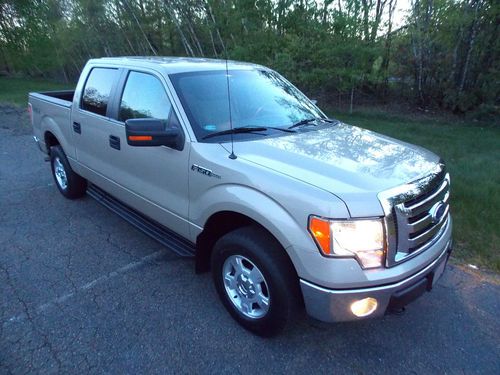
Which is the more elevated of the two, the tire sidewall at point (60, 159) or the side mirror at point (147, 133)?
the side mirror at point (147, 133)

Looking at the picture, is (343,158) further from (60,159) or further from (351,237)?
(60,159)

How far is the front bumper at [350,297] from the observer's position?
83.0 inches

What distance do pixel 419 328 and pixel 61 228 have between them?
372cm

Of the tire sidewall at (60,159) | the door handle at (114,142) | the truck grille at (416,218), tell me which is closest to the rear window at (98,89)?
→ the door handle at (114,142)

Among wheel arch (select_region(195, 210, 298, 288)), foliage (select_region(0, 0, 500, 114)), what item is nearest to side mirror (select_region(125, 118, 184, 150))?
wheel arch (select_region(195, 210, 298, 288))

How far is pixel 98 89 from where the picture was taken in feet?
13.2

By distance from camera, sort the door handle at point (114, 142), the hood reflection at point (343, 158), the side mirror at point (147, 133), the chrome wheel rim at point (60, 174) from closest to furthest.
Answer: the hood reflection at point (343, 158) → the side mirror at point (147, 133) → the door handle at point (114, 142) → the chrome wheel rim at point (60, 174)

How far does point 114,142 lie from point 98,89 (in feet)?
2.78

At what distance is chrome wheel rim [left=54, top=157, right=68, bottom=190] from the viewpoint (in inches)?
195

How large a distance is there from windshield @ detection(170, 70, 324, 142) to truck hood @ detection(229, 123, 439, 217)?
31 cm

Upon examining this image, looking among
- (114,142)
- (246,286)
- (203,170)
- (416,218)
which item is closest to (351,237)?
(416,218)

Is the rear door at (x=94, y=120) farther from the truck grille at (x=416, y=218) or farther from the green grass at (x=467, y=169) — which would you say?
the green grass at (x=467, y=169)

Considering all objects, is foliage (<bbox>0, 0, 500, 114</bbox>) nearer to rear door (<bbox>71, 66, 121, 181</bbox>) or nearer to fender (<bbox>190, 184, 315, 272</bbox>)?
rear door (<bbox>71, 66, 121, 181</bbox>)

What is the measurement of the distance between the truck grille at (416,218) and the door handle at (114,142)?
2508 mm
